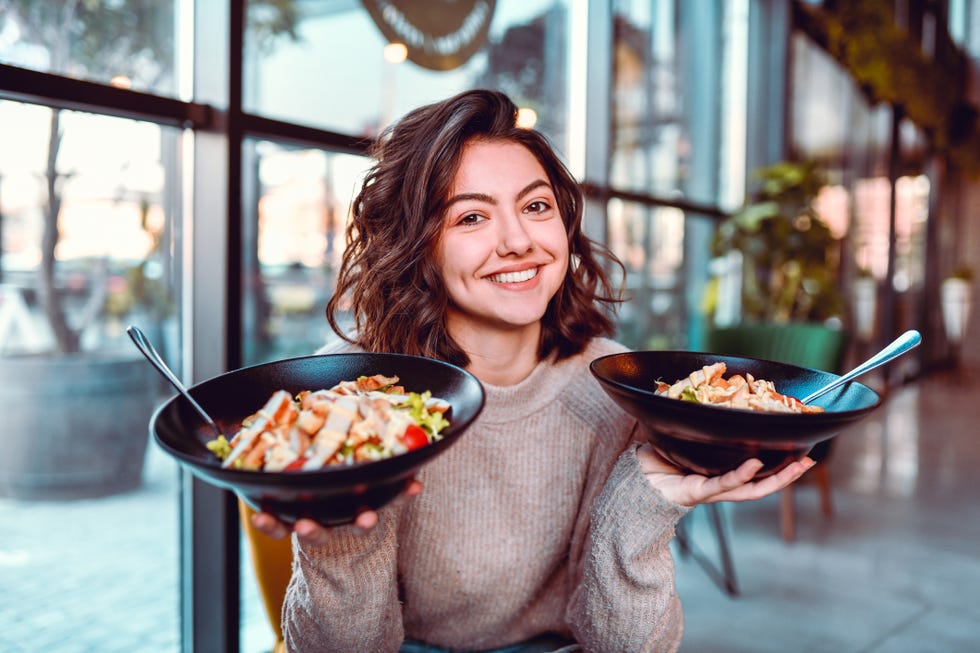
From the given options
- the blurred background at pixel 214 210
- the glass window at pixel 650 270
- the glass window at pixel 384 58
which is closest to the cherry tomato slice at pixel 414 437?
the blurred background at pixel 214 210

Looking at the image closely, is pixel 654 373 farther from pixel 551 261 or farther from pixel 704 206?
pixel 704 206

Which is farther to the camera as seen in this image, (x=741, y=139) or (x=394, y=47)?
(x=741, y=139)

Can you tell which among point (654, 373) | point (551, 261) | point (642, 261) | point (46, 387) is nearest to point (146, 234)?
point (46, 387)

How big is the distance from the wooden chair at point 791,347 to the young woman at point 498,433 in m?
2.12

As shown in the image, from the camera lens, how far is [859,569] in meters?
3.08

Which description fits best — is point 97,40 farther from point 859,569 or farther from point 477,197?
point 859,569

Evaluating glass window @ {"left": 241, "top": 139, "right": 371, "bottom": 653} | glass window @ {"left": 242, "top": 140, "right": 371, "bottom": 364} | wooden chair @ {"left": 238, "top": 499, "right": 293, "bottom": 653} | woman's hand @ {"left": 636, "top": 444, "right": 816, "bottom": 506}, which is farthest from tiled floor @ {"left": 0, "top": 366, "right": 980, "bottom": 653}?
woman's hand @ {"left": 636, "top": 444, "right": 816, "bottom": 506}

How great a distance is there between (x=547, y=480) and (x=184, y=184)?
1285 mm

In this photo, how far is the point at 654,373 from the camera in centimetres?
123

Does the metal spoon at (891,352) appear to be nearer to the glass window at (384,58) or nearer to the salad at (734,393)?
the salad at (734,393)

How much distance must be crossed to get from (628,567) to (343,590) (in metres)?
0.44

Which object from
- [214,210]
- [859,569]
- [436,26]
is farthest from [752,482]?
[859,569]

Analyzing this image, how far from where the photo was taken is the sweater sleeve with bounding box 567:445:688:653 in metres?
1.16

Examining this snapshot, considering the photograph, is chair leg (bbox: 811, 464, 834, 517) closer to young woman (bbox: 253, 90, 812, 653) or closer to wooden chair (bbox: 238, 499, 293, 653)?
young woman (bbox: 253, 90, 812, 653)
